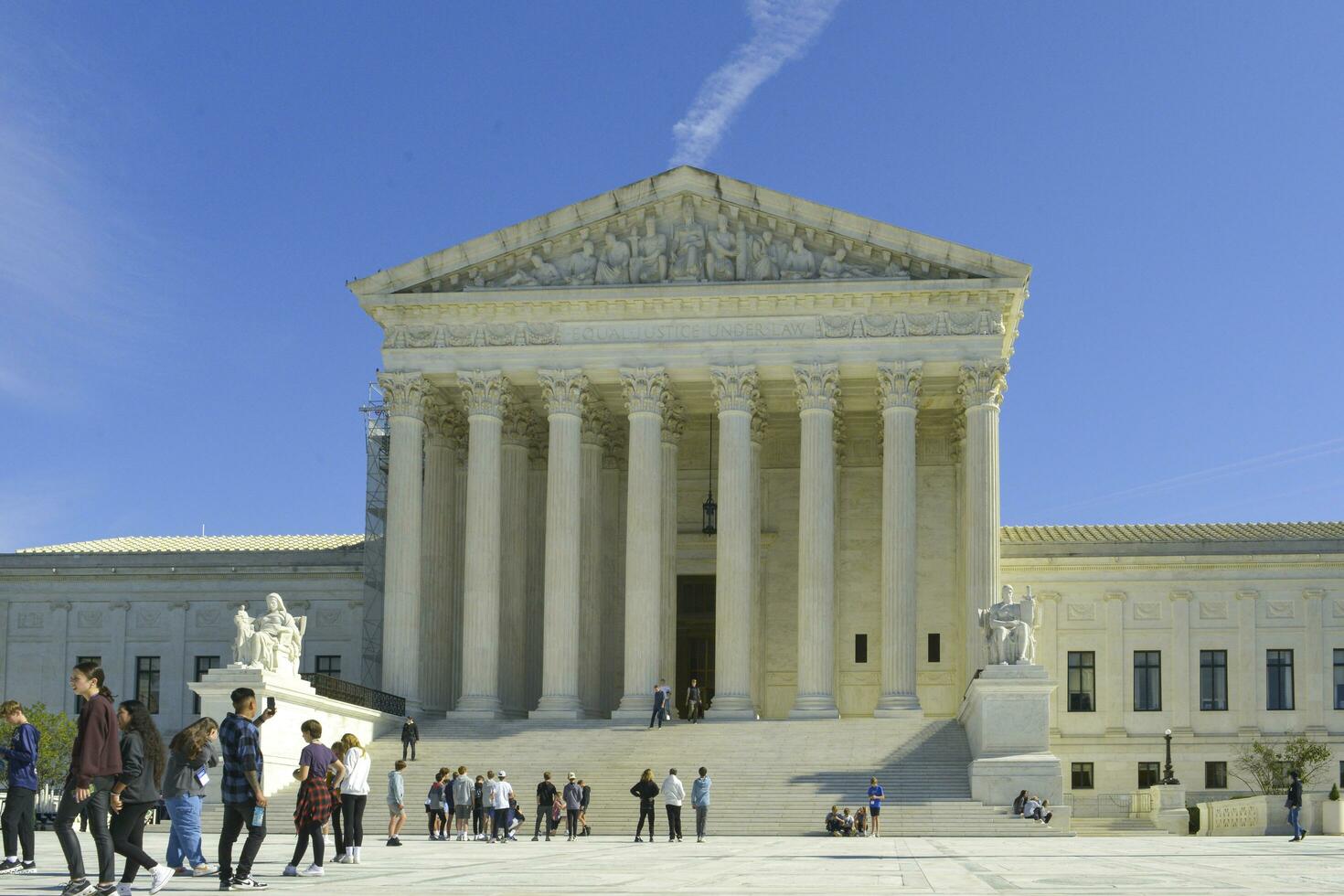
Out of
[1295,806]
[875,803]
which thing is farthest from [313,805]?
[1295,806]

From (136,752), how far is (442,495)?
42.0 meters

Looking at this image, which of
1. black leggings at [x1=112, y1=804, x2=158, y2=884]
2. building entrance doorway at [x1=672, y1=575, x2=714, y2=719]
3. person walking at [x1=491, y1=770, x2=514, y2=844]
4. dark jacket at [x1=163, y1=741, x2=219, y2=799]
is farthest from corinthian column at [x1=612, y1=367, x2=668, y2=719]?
black leggings at [x1=112, y1=804, x2=158, y2=884]

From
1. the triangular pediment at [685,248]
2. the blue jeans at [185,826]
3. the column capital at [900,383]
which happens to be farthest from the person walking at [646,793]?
the triangular pediment at [685,248]

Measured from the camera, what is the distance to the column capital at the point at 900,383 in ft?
184

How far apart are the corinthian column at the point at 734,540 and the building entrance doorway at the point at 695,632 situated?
26.3 feet

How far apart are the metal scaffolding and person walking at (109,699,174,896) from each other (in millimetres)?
43578

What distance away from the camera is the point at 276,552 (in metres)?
69.4

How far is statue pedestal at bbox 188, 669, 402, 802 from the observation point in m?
44.9

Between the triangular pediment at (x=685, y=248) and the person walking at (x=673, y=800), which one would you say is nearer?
the person walking at (x=673, y=800)

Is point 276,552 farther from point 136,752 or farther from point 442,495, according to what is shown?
point 136,752

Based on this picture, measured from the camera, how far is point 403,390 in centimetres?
5819

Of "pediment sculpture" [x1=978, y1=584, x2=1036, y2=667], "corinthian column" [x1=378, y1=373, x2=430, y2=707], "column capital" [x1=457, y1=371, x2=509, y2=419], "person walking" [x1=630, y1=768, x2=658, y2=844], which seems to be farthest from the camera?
"column capital" [x1=457, y1=371, x2=509, y2=419]

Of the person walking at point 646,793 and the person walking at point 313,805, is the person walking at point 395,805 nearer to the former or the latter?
the person walking at point 646,793

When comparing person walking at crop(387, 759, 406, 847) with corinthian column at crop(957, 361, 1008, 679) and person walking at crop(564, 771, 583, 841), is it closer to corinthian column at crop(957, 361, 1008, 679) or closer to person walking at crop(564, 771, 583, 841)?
person walking at crop(564, 771, 583, 841)
